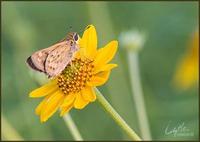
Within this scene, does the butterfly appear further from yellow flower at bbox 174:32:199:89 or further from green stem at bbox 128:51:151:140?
yellow flower at bbox 174:32:199:89

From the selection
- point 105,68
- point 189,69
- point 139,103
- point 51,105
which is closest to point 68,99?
point 51,105

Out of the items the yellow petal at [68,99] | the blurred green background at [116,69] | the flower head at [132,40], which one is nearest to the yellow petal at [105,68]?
the yellow petal at [68,99]

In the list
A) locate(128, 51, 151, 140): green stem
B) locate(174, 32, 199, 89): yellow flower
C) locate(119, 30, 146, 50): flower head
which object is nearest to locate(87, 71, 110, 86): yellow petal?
locate(128, 51, 151, 140): green stem

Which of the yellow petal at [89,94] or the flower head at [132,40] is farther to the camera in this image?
the flower head at [132,40]

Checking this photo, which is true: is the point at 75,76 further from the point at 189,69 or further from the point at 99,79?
the point at 189,69

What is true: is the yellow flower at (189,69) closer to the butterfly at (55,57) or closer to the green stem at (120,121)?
the butterfly at (55,57)

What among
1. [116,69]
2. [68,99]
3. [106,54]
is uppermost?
[106,54]
